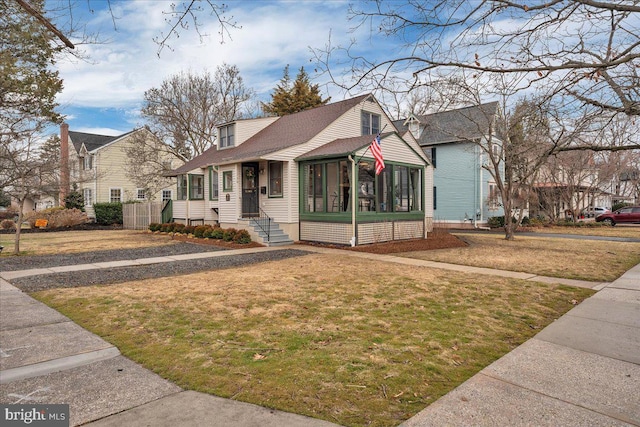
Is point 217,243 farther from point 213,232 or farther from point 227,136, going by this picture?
point 227,136

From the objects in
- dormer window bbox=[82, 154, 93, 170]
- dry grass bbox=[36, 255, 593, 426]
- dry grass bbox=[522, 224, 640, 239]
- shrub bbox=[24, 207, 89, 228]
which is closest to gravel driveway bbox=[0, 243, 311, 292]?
dry grass bbox=[36, 255, 593, 426]

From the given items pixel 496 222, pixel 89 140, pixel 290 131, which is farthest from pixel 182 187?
pixel 496 222

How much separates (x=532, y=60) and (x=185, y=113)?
2948 cm

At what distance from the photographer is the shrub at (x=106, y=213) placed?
2855cm

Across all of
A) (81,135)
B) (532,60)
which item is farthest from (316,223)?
(81,135)

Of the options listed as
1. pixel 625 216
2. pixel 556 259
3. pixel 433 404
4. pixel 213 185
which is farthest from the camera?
pixel 625 216

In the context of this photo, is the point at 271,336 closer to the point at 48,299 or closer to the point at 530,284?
the point at 48,299

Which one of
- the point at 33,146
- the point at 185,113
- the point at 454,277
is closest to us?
the point at 454,277

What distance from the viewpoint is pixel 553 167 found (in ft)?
90.6

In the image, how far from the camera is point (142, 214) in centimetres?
2627

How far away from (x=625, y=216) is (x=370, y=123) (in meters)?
25.5

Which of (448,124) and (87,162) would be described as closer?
(448,124)

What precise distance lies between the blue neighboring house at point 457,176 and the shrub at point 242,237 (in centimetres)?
1565

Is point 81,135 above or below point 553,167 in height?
above
